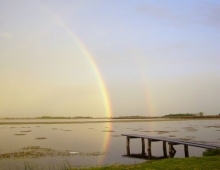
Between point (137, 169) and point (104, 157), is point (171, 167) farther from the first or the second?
point (104, 157)

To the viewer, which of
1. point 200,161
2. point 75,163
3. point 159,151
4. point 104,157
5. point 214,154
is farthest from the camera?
Result: point 159,151

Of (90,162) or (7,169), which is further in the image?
(90,162)

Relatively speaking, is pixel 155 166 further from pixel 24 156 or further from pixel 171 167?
pixel 24 156

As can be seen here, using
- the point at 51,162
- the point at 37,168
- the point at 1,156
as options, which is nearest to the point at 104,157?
the point at 51,162

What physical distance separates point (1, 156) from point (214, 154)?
56.7ft

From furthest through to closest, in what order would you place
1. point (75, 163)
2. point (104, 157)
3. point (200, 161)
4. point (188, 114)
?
point (188, 114), point (104, 157), point (75, 163), point (200, 161)

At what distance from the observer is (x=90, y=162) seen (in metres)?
21.7

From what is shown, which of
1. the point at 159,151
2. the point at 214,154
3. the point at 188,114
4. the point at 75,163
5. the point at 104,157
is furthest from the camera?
the point at 188,114

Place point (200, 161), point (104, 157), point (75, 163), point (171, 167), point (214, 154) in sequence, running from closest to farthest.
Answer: point (171, 167)
point (200, 161)
point (214, 154)
point (75, 163)
point (104, 157)

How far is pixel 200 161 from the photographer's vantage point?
15.5 metres

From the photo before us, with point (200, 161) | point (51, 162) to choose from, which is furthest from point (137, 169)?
point (51, 162)

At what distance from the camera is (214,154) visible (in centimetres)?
1831

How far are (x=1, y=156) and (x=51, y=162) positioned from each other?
5911 mm

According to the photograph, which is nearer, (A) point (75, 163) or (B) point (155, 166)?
(B) point (155, 166)
